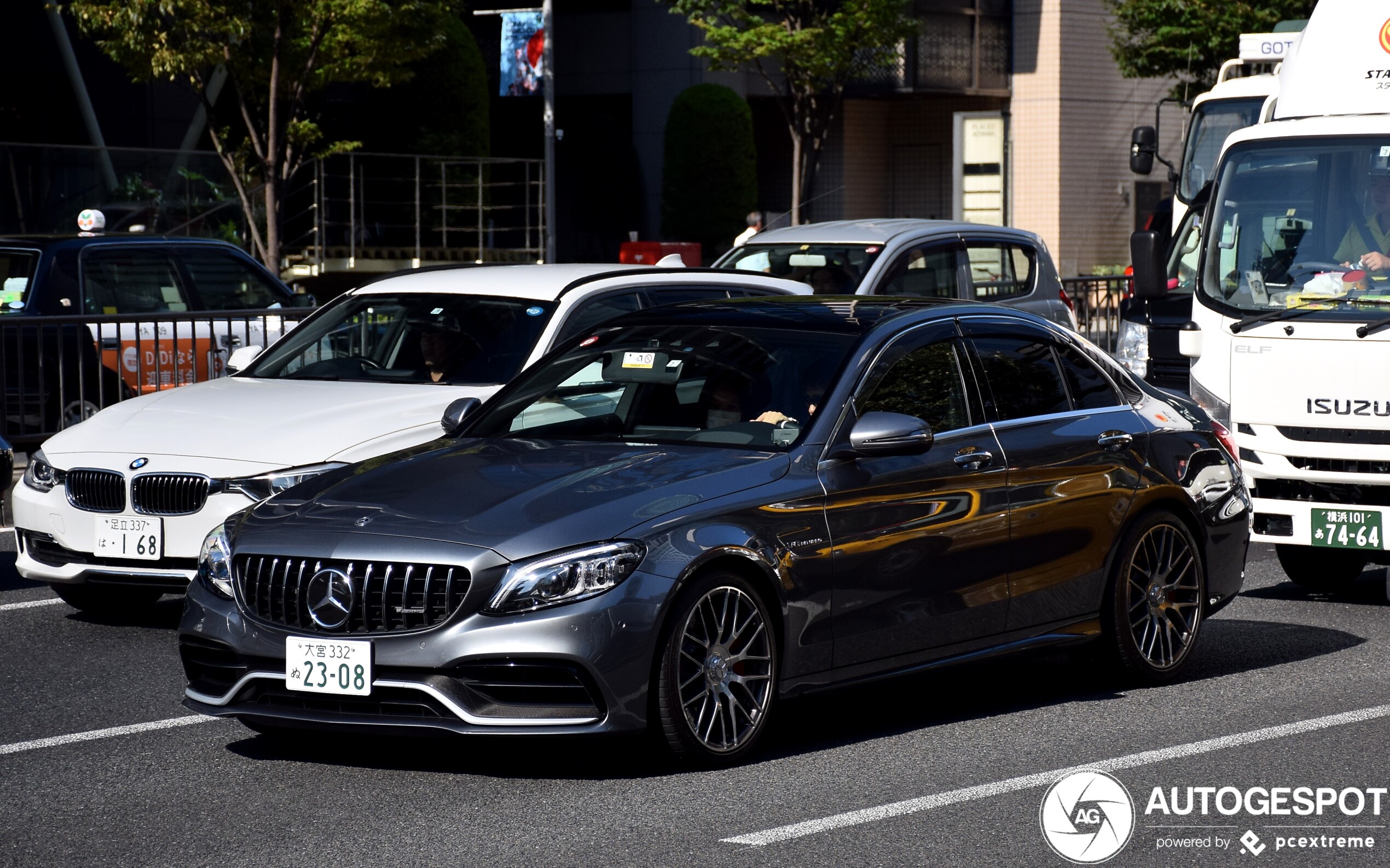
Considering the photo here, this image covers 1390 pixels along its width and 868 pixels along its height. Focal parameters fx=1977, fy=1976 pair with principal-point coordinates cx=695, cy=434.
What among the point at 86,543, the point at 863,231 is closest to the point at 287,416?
the point at 86,543

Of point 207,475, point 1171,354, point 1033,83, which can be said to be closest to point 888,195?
point 1033,83

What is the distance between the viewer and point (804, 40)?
31.3 m

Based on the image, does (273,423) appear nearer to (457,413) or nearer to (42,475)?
(42,475)

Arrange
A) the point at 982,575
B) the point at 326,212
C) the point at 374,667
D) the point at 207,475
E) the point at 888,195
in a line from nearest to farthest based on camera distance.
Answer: the point at 374,667 < the point at 982,575 < the point at 207,475 < the point at 326,212 < the point at 888,195

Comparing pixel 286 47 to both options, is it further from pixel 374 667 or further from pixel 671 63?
pixel 374 667

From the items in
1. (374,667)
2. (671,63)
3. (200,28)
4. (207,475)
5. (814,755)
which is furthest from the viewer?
(671,63)

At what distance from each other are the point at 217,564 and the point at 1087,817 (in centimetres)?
296

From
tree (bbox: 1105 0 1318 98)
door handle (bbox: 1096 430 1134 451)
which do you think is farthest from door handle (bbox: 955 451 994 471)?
tree (bbox: 1105 0 1318 98)

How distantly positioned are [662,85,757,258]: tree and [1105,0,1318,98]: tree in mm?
7059

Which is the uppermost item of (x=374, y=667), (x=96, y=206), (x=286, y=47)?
(x=286, y=47)

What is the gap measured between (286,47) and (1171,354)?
521 inches

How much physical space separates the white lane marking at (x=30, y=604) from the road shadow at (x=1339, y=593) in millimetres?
6293

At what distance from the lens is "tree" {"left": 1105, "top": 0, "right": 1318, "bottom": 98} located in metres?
31.5

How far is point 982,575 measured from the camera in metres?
7.26
